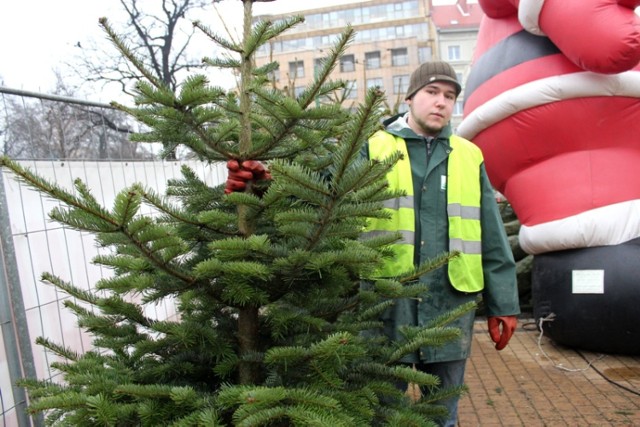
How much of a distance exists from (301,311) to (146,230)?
2.13 feet

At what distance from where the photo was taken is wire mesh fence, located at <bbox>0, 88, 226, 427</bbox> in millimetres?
2867

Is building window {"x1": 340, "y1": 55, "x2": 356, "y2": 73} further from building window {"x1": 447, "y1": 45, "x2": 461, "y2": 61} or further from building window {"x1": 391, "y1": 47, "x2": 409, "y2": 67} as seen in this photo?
building window {"x1": 447, "y1": 45, "x2": 461, "y2": 61}

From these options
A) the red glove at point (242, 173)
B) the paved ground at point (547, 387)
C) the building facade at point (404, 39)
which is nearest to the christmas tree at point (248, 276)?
the red glove at point (242, 173)

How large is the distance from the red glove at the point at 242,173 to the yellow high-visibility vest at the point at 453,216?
3.08ft

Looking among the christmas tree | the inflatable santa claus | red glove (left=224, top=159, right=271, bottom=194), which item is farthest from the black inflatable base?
red glove (left=224, top=159, right=271, bottom=194)

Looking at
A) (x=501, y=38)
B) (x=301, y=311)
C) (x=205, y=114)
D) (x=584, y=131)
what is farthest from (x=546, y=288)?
(x=205, y=114)

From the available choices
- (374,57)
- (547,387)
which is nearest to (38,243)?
(547,387)

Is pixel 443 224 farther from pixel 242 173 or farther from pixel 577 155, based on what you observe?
pixel 577 155

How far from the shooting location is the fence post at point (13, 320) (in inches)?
112

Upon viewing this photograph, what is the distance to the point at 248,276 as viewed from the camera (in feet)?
5.97

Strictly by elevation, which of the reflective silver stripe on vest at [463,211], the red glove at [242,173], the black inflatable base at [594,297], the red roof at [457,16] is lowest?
the black inflatable base at [594,297]

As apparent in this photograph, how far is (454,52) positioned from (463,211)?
4632 cm

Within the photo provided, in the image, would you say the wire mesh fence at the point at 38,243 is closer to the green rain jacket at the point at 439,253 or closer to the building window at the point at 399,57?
the green rain jacket at the point at 439,253

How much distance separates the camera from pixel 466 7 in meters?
47.6
